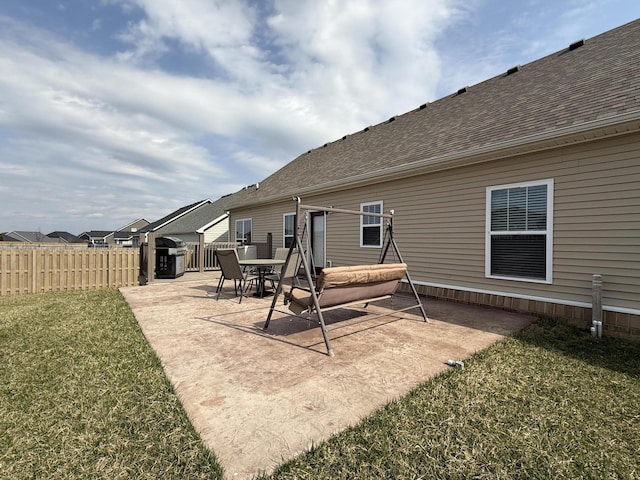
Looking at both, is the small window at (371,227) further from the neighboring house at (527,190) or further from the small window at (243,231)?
the small window at (243,231)

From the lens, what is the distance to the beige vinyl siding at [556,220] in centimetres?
448

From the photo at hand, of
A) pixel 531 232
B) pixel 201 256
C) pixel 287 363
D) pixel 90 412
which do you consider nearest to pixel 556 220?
pixel 531 232

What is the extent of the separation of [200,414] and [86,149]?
17.7 metres

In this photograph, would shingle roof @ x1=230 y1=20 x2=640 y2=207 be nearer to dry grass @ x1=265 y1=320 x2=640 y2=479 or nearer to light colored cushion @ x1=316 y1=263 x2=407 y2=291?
light colored cushion @ x1=316 y1=263 x2=407 y2=291

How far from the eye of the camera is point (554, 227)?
16.9ft

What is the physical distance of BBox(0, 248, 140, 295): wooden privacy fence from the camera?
779cm

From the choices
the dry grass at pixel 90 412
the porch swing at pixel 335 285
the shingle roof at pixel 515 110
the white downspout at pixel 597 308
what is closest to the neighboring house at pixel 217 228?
the shingle roof at pixel 515 110

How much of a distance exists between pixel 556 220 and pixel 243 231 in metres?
13.3

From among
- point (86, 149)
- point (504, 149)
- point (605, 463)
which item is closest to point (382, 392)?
point (605, 463)

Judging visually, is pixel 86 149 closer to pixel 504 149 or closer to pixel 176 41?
pixel 176 41

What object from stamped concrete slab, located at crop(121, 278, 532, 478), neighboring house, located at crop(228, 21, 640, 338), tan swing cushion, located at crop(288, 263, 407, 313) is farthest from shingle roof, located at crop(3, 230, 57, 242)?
tan swing cushion, located at crop(288, 263, 407, 313)

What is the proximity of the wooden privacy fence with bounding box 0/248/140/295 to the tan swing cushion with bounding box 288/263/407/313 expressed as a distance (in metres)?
7.26

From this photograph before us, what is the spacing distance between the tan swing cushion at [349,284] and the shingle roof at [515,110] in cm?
349

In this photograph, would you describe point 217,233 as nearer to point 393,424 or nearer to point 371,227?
point 371,227
